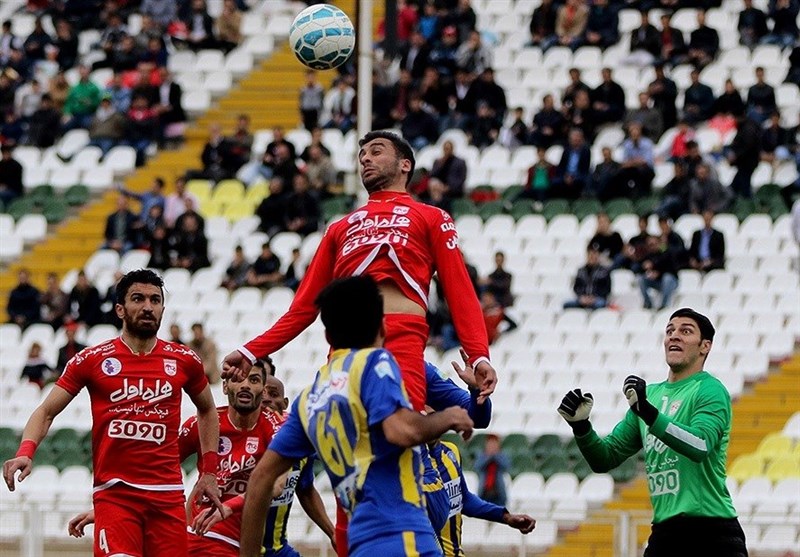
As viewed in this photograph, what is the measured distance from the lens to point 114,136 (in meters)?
29.2

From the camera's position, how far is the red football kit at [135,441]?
10797mm

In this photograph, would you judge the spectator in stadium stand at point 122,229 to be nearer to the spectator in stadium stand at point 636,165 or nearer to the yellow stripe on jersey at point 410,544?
the spectator in stadium stand at point 636,165

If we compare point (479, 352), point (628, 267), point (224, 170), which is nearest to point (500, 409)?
point (628, 267)

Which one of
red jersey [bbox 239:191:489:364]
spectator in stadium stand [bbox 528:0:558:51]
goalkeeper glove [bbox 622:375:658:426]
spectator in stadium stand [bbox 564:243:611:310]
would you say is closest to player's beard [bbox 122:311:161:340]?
red jersey [bbox 239:191:489:364]

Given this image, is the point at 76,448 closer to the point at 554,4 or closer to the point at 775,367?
the point at 775,367

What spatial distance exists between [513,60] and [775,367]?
317 inches

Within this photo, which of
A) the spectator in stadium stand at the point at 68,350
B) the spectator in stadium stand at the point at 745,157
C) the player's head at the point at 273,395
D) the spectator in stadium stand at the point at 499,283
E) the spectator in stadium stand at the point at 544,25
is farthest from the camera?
the spectator in stadium stand at the point at 544,25

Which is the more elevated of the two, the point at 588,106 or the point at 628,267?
the point at 588,106

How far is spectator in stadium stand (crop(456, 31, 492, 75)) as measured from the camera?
2725cm

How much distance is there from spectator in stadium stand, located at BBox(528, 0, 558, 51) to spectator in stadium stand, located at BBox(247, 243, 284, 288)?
6.05 metres

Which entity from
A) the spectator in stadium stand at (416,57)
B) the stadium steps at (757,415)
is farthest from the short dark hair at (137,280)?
the spectator in stadium stand at (416,57)

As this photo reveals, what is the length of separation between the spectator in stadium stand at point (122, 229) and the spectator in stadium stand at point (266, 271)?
99.3 inches

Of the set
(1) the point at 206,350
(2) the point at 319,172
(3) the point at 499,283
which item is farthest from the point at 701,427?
(2) the point at 319,172

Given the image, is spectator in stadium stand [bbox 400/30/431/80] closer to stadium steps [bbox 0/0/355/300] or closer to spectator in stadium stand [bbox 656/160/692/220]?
stadium steps [bbox 0/0/355/300]
